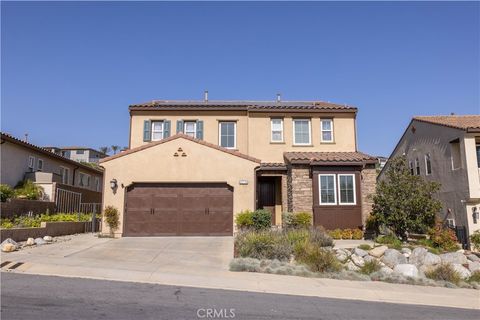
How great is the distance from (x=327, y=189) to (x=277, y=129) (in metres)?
5.50

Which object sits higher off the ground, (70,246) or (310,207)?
(310,207)

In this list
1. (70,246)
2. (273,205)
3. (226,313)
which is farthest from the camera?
(273,205)

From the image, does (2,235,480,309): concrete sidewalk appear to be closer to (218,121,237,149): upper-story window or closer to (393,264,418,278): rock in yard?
(393,264,418,278): rock in yard

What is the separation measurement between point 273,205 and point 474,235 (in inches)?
384

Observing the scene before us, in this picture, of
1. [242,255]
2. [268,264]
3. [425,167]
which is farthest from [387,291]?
[425,167]

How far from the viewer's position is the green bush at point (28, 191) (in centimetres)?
1850

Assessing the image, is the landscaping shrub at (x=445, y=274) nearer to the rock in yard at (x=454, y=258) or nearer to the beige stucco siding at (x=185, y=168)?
the rock in yard at (x=454, y=258)

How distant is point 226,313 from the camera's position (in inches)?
277

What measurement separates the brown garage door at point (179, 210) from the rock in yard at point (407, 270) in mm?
7711

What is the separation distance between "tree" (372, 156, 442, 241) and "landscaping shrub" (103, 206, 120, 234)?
11662 mm

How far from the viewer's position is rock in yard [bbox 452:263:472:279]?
12848 mm

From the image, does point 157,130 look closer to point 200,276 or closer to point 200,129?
point 200,129

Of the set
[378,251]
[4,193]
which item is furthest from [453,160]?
[4,193]

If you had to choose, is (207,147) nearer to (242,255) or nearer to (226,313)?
(242,255)
